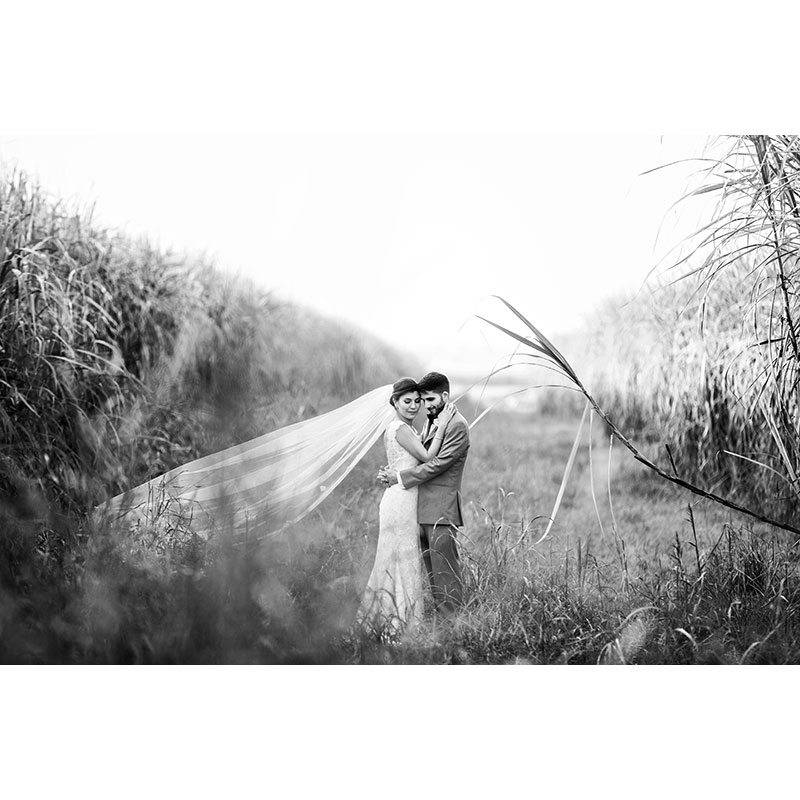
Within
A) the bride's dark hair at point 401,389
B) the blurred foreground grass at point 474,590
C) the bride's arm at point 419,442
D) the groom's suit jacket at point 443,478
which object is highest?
the bride's dark hair at point 401,389

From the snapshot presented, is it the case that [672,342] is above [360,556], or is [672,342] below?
above

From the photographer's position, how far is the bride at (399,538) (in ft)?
12.1

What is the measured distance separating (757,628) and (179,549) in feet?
8.44

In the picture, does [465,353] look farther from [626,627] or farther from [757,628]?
[757,628]

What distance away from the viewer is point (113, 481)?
379 centimetres

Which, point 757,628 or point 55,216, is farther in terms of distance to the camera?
point 55,216

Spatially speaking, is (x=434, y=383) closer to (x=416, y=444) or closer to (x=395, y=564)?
(x=416, y=444)

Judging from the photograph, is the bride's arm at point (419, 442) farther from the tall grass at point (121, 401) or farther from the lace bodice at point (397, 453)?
the tall grass at point (121, 401)

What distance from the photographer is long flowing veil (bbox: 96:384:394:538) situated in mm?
3760

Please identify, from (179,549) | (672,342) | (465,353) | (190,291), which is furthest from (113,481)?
(672,342)

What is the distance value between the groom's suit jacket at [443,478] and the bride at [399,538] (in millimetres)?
28

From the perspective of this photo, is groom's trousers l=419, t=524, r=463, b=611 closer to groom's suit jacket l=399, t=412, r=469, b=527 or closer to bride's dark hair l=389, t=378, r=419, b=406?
groom's suit jacket l=399, t=412, r=469, b=527

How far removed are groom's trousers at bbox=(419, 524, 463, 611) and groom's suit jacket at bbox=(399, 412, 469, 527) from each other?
4cm

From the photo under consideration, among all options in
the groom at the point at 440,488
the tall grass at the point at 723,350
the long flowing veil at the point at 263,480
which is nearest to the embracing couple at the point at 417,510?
the groom at the point at 440,488
